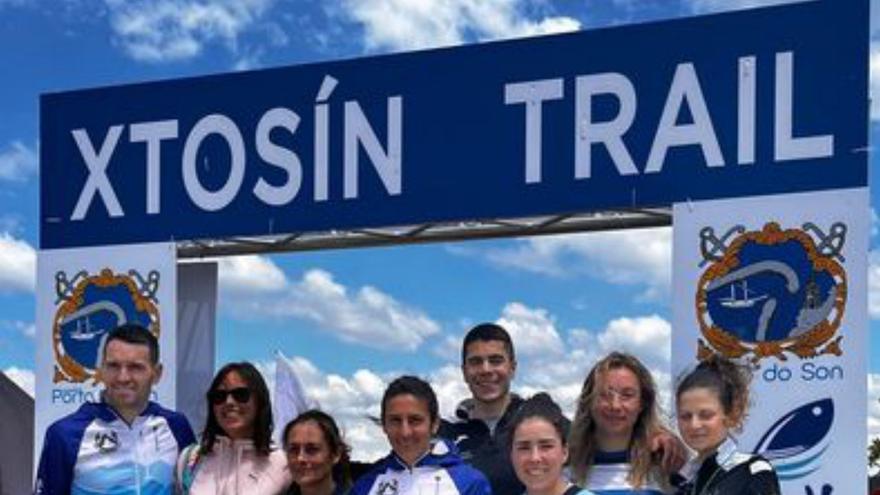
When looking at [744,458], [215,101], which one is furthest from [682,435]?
[215,101]

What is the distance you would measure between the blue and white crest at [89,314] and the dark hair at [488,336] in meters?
3.02

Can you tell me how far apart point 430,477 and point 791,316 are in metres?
2.20

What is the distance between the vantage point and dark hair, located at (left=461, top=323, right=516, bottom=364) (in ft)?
18.2

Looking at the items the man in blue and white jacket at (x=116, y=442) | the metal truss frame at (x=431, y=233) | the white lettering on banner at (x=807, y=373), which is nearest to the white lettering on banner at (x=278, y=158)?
the metal truss frame at (x=431, y=233)

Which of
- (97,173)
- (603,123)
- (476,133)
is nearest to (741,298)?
(603,123)

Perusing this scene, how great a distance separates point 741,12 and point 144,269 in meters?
3.65

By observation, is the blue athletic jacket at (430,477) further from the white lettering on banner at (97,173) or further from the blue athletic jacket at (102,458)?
the white lettering on banner at (97,173)

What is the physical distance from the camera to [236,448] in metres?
5.28

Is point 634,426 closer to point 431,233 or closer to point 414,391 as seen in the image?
point 414,391

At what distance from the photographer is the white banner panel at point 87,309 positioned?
26.2 ft

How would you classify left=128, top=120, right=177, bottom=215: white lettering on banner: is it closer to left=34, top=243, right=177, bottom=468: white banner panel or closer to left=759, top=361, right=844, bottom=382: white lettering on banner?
left=34, top=243, right=177, bottom=468: white banner panel

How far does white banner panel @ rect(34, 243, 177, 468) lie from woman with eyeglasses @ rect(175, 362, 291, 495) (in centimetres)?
269

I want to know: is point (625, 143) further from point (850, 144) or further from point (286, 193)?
point (286, 193)

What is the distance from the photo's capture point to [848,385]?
6.14 metres
